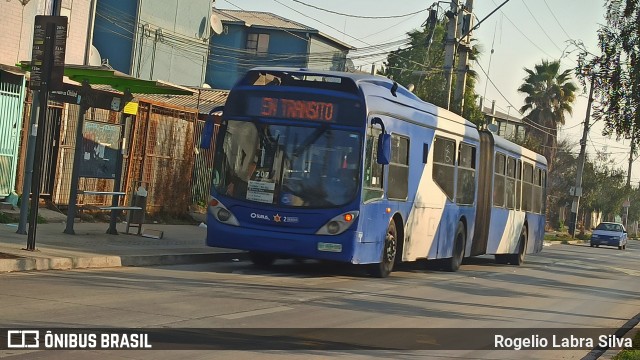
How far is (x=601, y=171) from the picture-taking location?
298 feet

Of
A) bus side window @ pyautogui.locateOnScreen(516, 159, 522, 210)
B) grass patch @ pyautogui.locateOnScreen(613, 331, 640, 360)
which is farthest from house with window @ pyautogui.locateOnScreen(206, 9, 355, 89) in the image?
grass patch @ pyautogui.locateOnScreen(613, 331, 640, 360)

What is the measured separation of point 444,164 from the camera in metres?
21.8

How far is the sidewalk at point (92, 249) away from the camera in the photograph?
14.7m

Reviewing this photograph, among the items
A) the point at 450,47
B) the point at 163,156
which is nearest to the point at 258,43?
the point at 450,47

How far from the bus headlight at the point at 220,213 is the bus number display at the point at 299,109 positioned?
5.51ft

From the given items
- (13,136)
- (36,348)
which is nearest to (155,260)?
(13,136)

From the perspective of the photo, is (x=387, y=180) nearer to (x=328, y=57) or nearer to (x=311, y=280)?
(x=311, y=280)

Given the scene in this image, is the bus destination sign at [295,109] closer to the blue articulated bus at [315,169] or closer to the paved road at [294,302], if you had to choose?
the blue articulated bus at [315,169]

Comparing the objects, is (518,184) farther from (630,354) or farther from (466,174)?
(630,354)

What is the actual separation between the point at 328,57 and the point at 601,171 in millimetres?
36538

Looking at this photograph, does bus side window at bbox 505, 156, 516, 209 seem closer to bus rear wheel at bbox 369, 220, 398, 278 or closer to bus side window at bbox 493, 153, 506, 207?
bus side window at bbox 493, 153, 506, 207

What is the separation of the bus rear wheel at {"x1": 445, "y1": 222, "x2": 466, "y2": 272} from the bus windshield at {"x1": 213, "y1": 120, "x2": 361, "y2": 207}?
6.40 meters

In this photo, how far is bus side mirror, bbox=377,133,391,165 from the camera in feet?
57.4

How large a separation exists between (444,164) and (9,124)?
9.43 m
